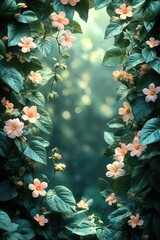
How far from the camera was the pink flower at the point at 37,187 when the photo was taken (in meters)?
1.84

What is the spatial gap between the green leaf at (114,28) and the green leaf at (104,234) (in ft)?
2.73

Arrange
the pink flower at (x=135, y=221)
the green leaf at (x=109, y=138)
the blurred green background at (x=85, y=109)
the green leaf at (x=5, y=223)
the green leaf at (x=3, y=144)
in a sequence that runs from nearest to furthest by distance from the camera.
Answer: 1. the green leaf at (x=5, y=223)
2. the green leaf at (x=3, y=144)
3. the pink flower at (x=135, y=221)
4. the green leaf at (x=109, y=138)
5. the blurred green background at (x=85, y=109)

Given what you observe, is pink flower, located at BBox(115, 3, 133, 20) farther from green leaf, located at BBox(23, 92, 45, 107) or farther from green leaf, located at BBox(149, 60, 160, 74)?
green leaf, located at BBox(23, 92, 45, 107)

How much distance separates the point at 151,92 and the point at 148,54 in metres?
0.15

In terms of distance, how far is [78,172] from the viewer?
2.34m

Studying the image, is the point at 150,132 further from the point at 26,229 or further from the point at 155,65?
the point at 26,229

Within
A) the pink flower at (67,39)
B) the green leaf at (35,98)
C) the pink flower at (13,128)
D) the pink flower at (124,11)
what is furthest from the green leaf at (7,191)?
the pink flower at (124,11)

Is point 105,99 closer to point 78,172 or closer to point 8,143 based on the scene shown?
point 78,172

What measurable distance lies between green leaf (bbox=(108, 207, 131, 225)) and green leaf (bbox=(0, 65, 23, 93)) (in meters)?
0.65

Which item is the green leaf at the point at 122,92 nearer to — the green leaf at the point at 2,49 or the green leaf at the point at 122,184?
the green leaf at the point at 122,184

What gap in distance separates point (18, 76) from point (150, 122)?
21.7 inches

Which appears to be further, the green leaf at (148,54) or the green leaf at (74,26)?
the green leaf at (74,26)

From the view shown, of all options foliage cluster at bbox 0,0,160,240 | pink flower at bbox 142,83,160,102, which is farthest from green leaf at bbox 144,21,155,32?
pink flower at bbox 142,83,160,102

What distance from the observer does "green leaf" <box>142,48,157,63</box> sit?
1800mm
